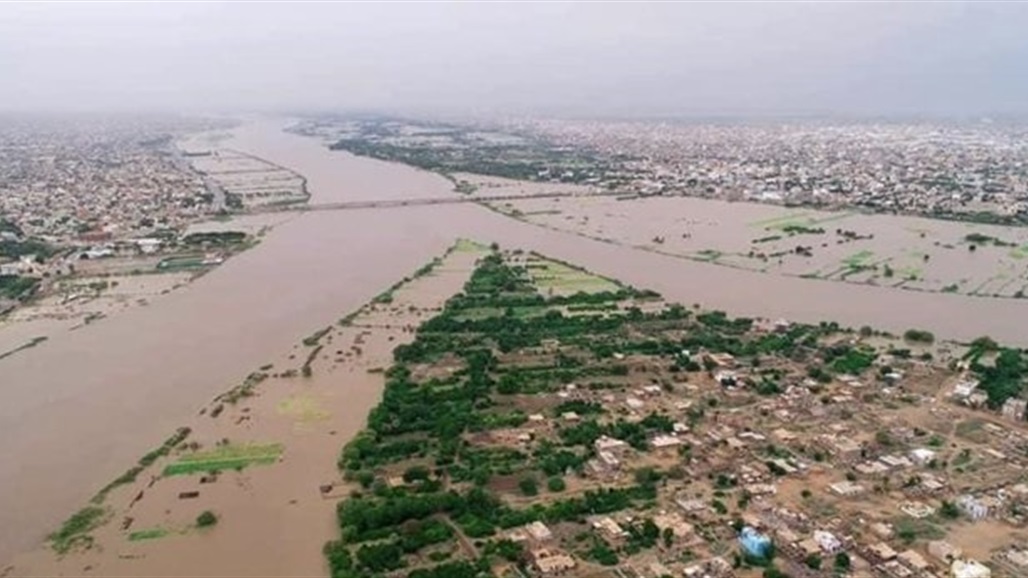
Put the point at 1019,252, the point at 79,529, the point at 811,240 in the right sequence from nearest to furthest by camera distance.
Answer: the point at 79,529 → the point at 1019,252 → the point at 811,240

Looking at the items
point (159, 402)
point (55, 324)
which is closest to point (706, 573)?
point (159, 402)

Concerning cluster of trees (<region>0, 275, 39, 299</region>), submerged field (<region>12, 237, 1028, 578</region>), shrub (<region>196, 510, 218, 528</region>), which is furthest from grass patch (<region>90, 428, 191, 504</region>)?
cluster of trees (<region>0, 275, 39, 299</region>)

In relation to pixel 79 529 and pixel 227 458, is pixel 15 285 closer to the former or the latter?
pixel 227 458

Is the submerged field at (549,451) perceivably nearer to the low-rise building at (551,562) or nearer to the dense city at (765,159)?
the low-rise building at (551,562)

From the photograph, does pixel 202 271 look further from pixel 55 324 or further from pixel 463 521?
pixel 463 521

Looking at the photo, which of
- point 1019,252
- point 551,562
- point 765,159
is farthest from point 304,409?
point 765,159

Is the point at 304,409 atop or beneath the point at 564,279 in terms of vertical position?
beneath
